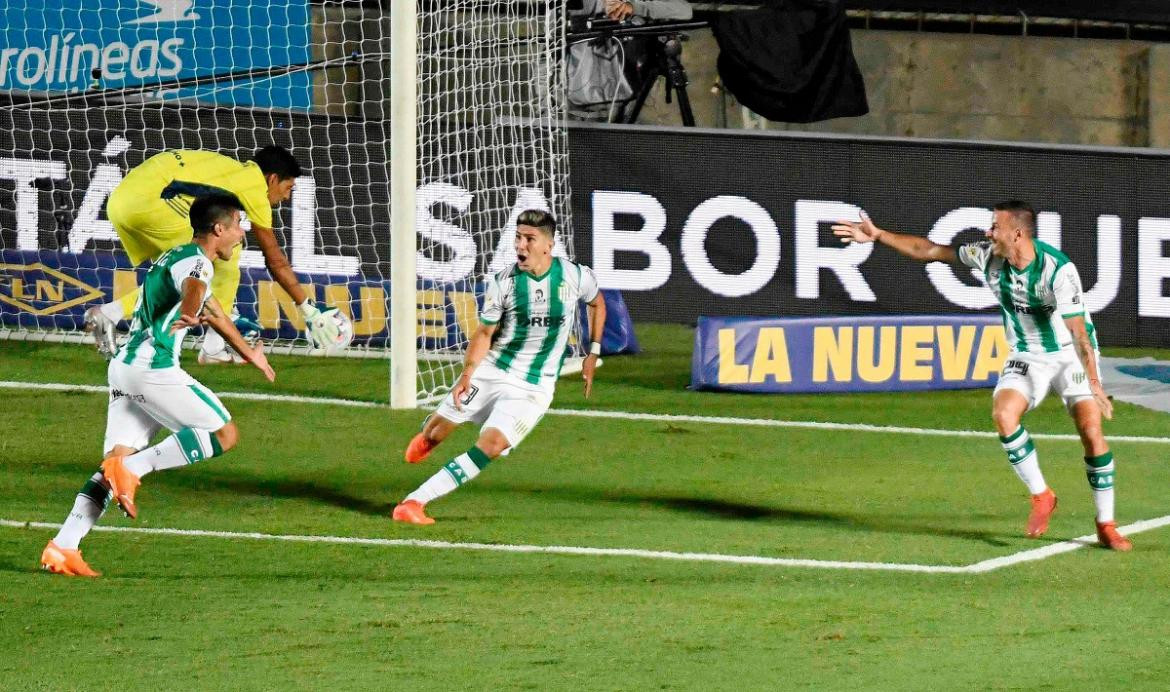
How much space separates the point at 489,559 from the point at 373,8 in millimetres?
11255

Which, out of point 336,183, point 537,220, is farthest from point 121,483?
point 336,183

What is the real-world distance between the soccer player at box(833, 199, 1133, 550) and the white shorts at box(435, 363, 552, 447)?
186 centimetres

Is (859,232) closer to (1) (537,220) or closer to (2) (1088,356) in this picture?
(2) (1088,356)

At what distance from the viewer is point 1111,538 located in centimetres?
916

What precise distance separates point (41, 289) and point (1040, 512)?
910 cm

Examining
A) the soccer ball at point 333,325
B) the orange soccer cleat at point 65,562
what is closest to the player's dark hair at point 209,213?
the orange soccer cleat at point 65,562

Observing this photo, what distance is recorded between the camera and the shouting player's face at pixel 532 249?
969 centimetres

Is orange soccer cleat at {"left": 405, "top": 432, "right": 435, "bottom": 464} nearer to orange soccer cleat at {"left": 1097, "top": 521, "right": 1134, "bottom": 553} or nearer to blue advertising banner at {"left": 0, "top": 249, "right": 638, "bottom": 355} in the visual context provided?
orange soccer cleat at {"left": 1097, "top": 521, "right": 1134, "bottom": 553}

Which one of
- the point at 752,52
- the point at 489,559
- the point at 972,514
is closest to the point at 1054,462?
the point at 972,514

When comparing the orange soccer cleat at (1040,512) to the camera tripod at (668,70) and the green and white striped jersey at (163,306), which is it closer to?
the green and white striped jersey at (163,306)

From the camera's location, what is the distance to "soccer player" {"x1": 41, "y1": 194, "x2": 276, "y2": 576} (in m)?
8.19

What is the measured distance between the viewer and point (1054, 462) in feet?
39.1

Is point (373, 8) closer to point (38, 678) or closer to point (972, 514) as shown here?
point (972, 514)

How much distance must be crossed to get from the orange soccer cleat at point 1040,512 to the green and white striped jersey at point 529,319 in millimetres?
2514
